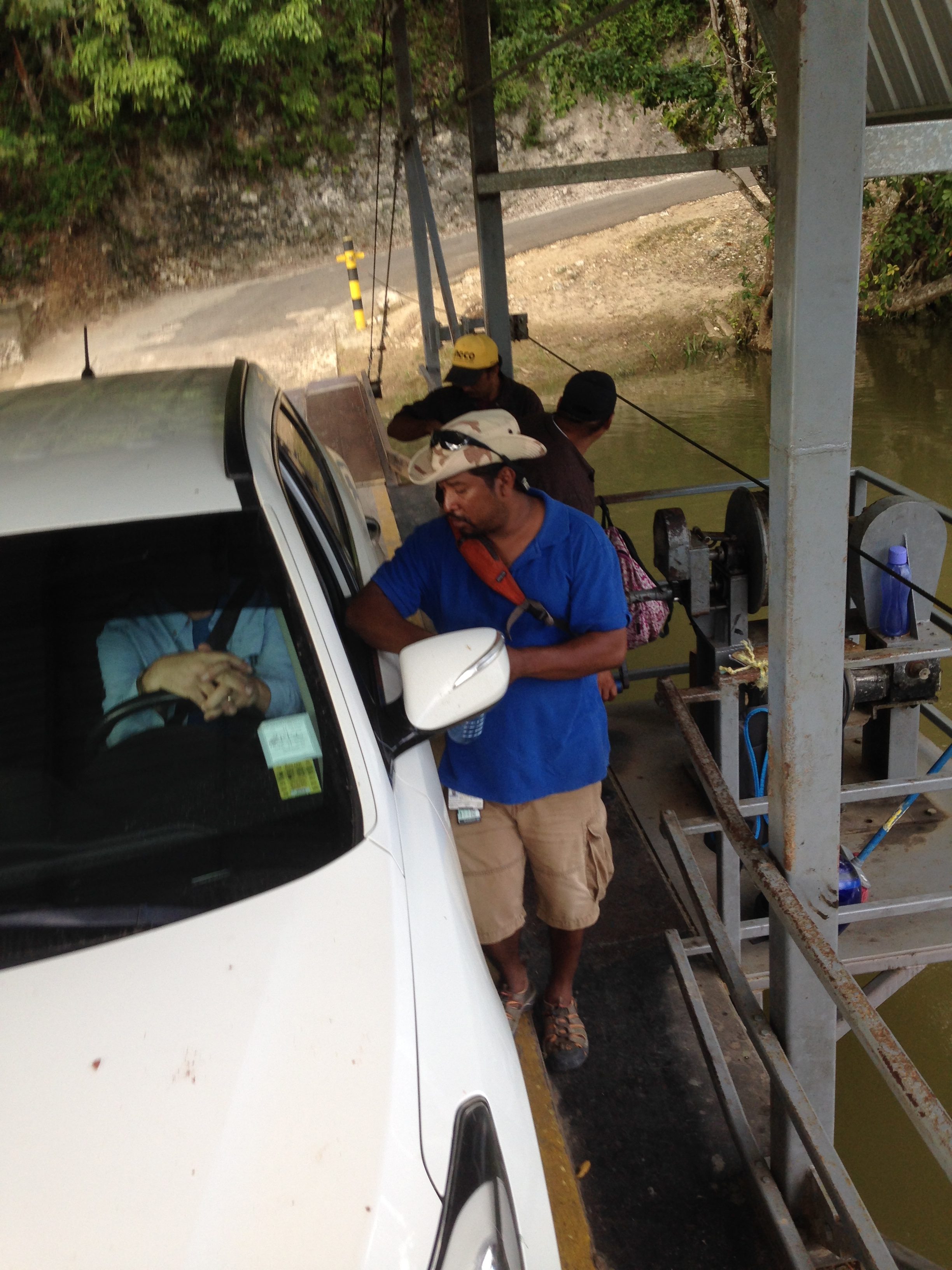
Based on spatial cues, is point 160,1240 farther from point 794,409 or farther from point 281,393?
point 281,393

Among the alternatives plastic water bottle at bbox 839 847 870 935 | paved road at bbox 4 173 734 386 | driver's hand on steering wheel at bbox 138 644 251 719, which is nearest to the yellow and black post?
paved road at bbox 4 173 734 386

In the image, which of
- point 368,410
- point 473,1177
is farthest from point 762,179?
point 473,1177

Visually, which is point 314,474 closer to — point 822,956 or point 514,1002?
point 514,1002

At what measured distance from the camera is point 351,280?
1409cm

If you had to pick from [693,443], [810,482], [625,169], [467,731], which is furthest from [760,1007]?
[625,169]

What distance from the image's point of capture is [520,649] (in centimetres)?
244

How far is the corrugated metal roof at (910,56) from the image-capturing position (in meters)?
2.64

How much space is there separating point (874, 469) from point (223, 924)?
10.6 m

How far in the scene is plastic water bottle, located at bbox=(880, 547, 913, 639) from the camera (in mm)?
3486

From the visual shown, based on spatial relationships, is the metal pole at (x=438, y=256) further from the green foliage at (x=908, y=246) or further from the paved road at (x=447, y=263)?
the paved road at (x=447, y=263)

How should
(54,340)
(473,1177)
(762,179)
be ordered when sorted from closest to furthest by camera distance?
1. (473,1177)
2. (762,179)
3. (54,340)

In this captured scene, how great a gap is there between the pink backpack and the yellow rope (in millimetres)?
289

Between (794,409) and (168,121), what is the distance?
22949 mm

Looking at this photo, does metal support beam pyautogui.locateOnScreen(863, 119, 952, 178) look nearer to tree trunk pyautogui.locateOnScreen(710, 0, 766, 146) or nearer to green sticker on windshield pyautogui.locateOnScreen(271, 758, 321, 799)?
green sticker on windshield pyautogui.locateOnScreen(271, 758, 321, 799)
